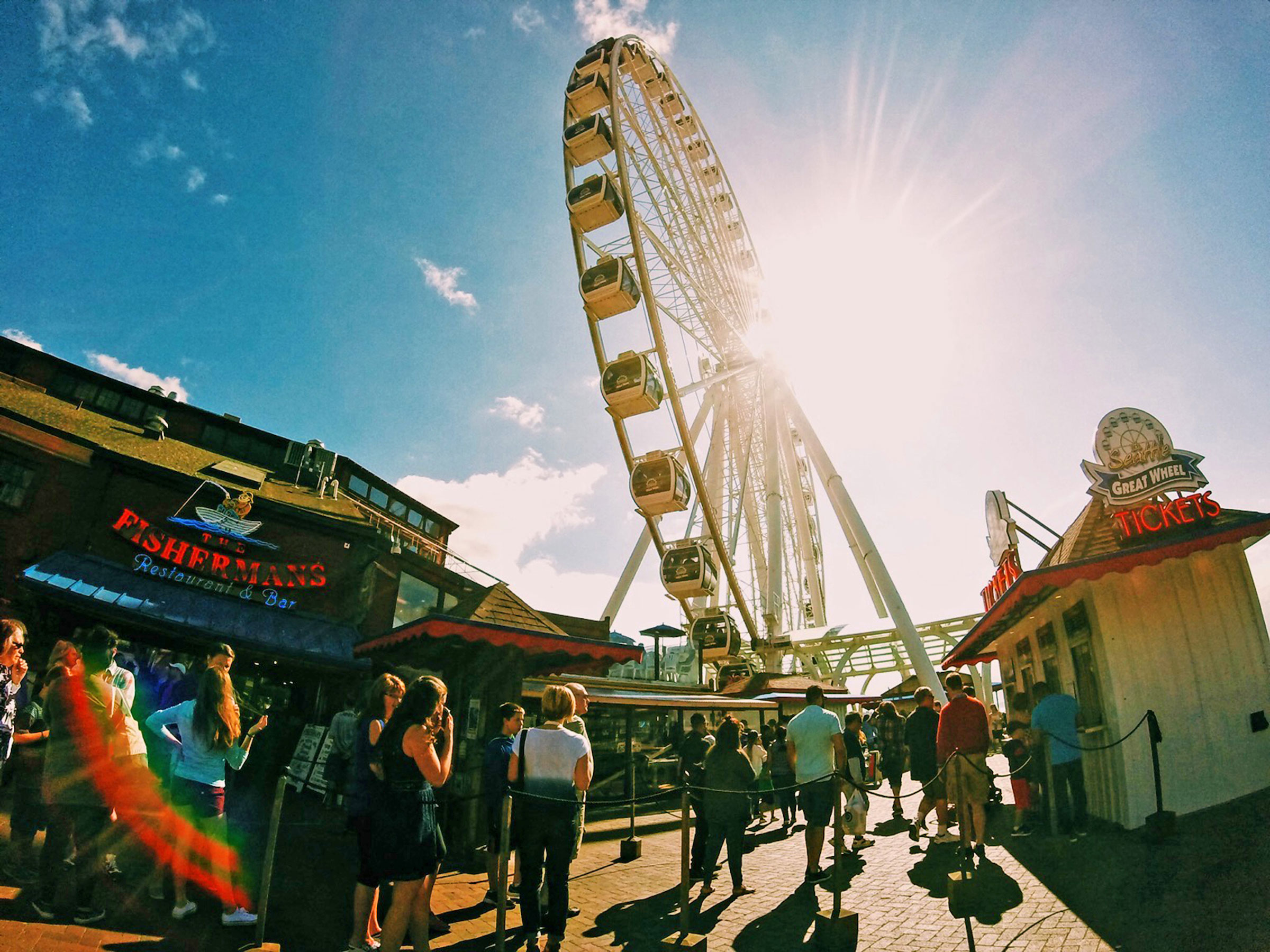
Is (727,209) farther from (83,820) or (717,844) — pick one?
(83,820)

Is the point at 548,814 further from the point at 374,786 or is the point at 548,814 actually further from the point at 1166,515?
the point at 1166,515

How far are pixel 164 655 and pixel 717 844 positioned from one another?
12633 millimetres

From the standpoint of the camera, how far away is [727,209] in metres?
21.9

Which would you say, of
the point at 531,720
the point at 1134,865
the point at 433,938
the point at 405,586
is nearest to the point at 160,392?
the point at 405,586

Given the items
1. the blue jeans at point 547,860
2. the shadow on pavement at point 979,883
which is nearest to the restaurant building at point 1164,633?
the shadow on pavement at point 979,883

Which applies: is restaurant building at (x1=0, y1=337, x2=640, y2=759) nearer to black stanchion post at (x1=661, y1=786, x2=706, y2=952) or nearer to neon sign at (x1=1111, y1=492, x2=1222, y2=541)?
black stanchion post at (x1=661, y1=786, x2=706, y2=952)

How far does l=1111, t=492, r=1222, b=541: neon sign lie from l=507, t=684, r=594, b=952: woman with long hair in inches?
271

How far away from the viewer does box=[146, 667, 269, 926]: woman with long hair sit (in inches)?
167

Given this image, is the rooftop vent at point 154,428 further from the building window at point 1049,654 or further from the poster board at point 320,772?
the building window at point 1049,654

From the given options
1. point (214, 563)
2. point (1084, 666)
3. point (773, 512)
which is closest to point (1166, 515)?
point (1084, 666)

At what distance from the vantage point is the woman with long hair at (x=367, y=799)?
348cm

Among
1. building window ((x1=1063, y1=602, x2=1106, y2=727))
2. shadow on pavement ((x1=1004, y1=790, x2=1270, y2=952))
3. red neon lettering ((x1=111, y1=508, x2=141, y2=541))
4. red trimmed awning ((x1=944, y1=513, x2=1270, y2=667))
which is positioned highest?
red neon lettering ((x1=111, y1=508, x2=141, y2=541))

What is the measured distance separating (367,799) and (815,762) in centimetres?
423

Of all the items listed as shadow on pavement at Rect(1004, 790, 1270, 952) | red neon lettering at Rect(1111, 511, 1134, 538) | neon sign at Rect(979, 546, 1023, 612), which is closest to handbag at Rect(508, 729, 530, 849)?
shadow on pavement at Rect(1004, 790, 1270, 952)
